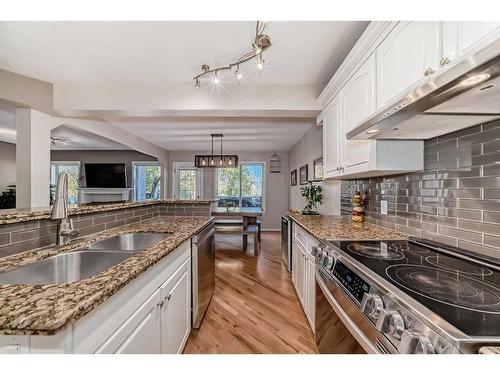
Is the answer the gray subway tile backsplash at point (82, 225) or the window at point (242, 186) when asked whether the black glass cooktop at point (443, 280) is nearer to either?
the gray subway tile backsplash at point (82, 225)

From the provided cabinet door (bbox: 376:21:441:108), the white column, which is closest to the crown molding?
cabinet door (bbox: 376:21:441:108)

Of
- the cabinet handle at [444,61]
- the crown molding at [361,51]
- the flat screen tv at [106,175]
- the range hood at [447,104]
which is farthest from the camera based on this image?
the flat screen tv at [106,175]

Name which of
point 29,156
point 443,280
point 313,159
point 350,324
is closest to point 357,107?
point 443,280

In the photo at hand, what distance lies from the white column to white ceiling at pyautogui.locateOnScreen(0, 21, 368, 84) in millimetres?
494

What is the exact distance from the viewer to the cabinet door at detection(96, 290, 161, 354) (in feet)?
2.77

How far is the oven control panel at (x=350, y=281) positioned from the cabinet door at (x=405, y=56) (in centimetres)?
98

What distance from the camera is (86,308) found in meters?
0.68

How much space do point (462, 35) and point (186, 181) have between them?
7.07m

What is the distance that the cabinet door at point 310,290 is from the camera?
1.88m

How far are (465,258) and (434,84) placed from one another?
0.92 metres

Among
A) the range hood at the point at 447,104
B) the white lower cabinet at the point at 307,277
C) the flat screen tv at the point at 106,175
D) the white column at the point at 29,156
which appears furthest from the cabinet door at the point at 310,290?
the flat screen tv at the point at 106,175

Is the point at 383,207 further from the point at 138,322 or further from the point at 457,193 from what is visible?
the point at 138,322

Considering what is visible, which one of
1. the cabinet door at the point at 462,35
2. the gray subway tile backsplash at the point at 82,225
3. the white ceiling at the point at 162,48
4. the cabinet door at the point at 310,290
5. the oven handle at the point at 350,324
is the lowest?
the cabinet door at the point at 310,290

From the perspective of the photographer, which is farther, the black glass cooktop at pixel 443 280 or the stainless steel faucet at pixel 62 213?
the stainless steel faucet at pixel 62 213
